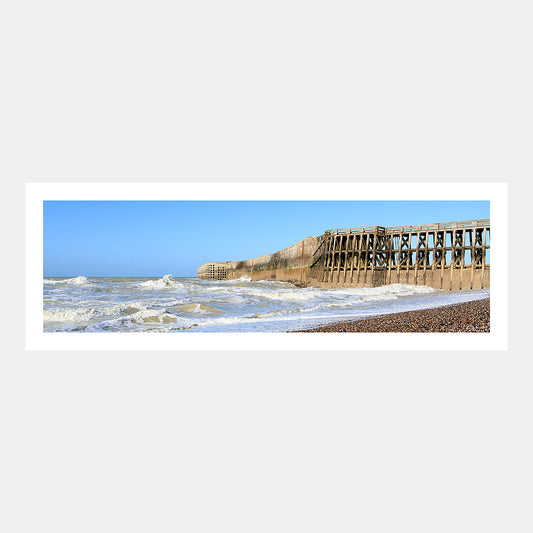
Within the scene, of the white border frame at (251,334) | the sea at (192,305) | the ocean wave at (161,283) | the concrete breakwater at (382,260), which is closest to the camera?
the white border frame at (251,334)

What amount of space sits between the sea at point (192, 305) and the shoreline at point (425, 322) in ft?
1.35

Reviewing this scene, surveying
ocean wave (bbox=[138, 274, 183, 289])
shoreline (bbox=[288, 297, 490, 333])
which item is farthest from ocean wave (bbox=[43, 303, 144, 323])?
shoreline (bbox=[288, 297, 490, 333])

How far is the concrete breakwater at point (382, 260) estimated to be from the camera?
370 inches

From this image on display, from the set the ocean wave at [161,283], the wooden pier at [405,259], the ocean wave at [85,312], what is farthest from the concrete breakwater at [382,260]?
the ocean wave at [85,312]

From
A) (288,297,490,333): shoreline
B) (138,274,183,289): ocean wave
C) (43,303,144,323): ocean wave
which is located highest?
(138,274,183,289): ocean wave

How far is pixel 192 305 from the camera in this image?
800 cm

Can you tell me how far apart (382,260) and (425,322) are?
303 centimetres

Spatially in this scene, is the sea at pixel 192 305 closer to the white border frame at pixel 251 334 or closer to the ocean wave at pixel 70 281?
the ocean wave at pixel 70 281

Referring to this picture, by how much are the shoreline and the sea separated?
41 centimetres

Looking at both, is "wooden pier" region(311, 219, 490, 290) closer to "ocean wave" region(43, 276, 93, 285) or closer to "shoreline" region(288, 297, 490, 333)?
"shoreline" region(288, 297, 490, 333)

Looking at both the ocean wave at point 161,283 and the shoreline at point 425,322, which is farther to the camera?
the ocean wave at point 161,283

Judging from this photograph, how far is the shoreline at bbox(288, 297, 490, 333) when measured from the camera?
23.4 feet

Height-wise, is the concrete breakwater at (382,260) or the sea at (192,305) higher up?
the concrete breakwater at (382,260)
